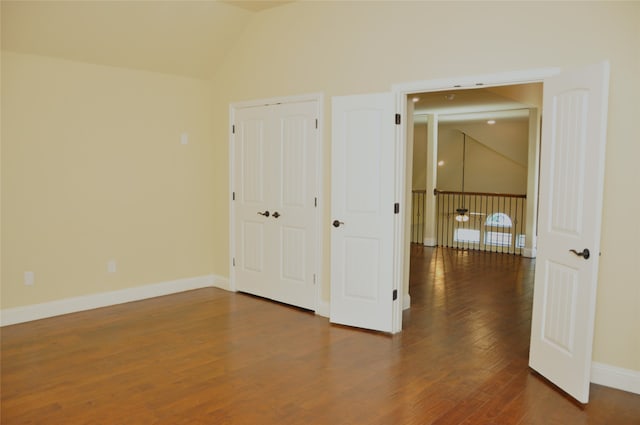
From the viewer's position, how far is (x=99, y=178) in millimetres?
5203

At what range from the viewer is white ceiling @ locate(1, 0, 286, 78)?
4352 millimetres

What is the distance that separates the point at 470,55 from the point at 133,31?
3362 mm

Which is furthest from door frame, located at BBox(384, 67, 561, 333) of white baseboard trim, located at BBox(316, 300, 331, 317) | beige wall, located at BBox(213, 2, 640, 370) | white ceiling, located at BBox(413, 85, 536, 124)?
white ceiling, located at BBox(413, 85, 536, 124)

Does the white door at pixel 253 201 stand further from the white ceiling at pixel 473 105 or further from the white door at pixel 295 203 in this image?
the white ceiling at pixel 473 105

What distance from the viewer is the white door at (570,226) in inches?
120

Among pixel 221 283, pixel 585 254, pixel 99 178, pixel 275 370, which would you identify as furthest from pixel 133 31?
pixel 585 254

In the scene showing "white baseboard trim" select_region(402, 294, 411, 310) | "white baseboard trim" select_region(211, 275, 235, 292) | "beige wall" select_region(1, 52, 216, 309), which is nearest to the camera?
"beige wall" select_region(1, 52, 216, 309)

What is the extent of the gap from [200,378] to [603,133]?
3.18 metres

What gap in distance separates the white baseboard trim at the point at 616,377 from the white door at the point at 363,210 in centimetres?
168

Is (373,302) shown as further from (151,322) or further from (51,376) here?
(51,376)

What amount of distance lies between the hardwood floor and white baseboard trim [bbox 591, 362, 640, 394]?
6 centimetres

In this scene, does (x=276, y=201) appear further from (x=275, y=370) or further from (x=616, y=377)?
(x=616, y=377)

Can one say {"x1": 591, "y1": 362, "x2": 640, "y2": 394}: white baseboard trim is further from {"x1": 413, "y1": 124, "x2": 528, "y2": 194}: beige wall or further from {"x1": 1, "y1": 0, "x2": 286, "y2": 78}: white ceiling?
{"x1": 413, "y1": 124, "x2": 528, "y2": 194}: beige wall

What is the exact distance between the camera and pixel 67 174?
4957 mm
